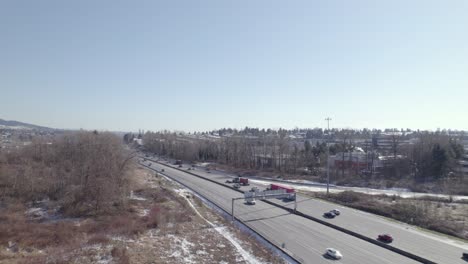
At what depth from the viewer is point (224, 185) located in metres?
67.8

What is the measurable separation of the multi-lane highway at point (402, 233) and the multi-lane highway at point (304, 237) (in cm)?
217

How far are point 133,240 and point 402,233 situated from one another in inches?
1022

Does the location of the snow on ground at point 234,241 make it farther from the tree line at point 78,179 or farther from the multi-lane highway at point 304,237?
the tree line at point 78,179

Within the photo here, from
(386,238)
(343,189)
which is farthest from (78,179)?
(343,189)

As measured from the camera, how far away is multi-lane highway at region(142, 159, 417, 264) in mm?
27375

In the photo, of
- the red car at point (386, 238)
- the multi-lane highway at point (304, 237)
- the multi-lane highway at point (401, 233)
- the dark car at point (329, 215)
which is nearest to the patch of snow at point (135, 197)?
the multi-lane highway at point (304, 237)

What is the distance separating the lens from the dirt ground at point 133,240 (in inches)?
1054

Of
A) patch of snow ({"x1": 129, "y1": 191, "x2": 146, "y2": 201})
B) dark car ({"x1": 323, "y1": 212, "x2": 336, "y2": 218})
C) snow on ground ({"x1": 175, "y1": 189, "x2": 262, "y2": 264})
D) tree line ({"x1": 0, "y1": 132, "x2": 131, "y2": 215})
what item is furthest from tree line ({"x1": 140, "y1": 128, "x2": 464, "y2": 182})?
snow on ground ({"x1": 175, "y1": 189, "x2": 262, "y2": 264})

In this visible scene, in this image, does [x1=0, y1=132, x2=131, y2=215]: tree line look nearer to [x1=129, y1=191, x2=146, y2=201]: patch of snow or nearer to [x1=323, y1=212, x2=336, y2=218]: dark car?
[x1=129, y1=191, x2=146, y2=201]: patch of snow

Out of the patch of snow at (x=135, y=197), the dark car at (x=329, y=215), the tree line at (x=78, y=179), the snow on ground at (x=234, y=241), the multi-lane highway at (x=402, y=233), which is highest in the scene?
the tree line at (x=78, y=179)

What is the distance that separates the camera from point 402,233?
34.0 meters

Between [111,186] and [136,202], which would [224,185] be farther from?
[111,186]

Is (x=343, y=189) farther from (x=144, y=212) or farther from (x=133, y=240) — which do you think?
(x=133, y=240)

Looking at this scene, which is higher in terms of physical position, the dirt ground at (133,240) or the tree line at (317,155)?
the tree line at (317,155)
